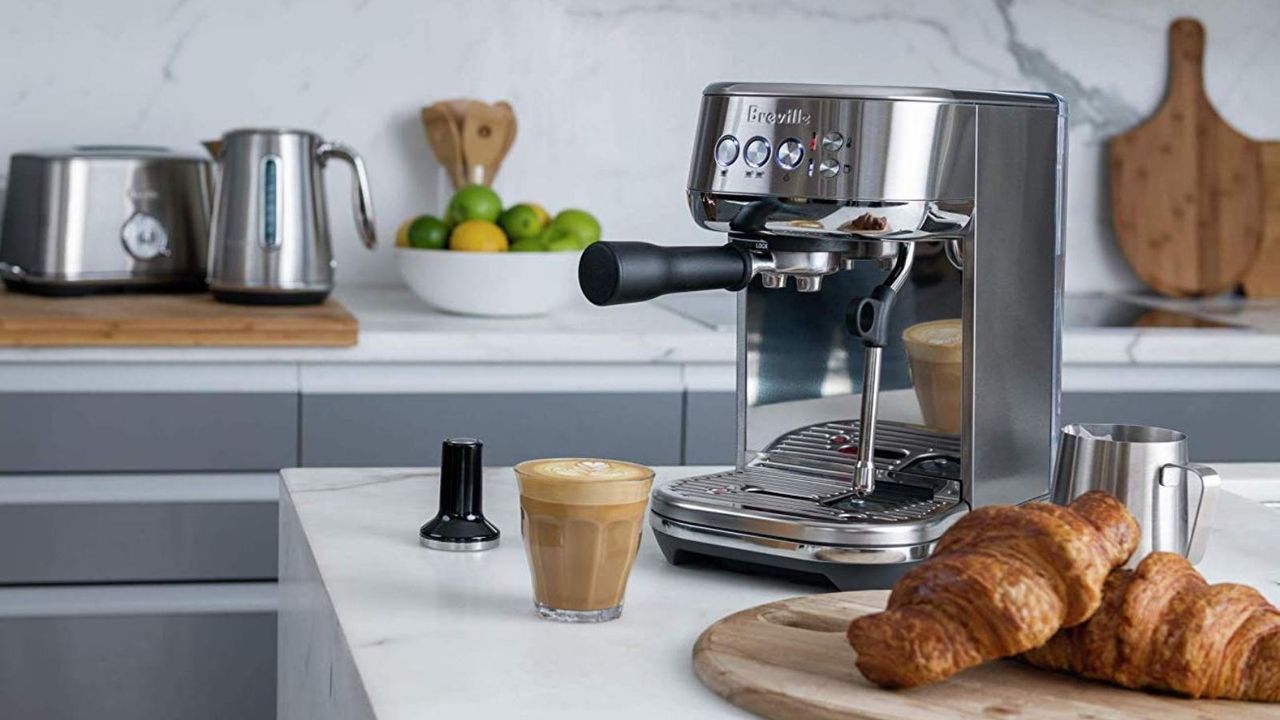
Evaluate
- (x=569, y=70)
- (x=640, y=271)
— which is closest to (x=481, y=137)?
(x=569, y=70)

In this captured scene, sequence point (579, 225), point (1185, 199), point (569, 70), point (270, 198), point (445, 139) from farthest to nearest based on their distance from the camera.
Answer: point (1185, 199) < point (569, 70) < point (445, 139) < point (579, 225) < point (270, 198)

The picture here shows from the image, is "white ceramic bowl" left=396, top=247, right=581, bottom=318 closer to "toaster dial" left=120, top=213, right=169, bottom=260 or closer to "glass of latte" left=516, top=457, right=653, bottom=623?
"toaster dial" left=120, top=213, right=169, bottom=260

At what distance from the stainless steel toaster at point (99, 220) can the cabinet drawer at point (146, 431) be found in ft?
1.02

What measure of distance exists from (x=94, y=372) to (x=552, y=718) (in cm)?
154

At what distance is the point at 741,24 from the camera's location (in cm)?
296

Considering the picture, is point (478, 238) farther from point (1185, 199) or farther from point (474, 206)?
point (1185, 199)

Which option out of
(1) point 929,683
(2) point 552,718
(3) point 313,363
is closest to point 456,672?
(2) point 552,718

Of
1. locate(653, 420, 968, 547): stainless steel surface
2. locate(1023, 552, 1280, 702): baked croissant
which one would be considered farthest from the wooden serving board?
locate(653, 420, 968, 547): stainless steel surface

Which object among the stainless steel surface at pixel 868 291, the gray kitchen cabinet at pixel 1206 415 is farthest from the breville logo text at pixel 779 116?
the gray kitchen cabinet at pixel 1206 415

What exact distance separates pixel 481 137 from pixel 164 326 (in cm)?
75

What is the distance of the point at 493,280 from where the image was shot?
242 cm

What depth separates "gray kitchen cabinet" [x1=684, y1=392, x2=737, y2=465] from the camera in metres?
2.37

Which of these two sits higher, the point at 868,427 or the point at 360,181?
the point at 360,181

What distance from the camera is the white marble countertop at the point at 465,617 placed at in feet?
2.90
